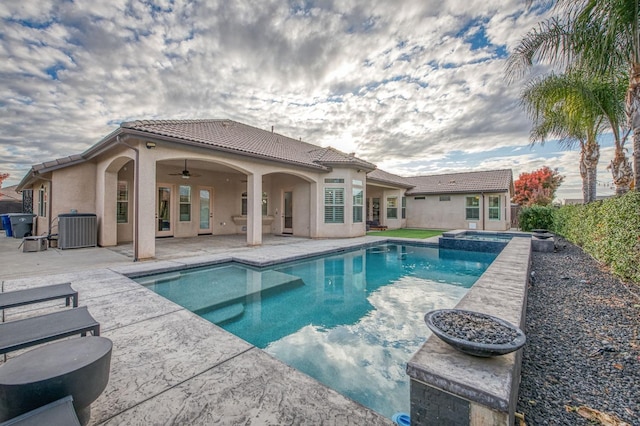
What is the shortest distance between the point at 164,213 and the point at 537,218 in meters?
21.5

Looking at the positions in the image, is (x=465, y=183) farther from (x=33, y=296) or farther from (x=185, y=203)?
(x=33, y=296)

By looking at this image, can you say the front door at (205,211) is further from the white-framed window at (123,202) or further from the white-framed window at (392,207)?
the white-framed window at (392,207)

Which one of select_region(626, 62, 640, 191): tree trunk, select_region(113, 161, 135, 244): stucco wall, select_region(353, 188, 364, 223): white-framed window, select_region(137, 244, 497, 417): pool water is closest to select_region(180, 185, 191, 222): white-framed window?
select_region(113, 161, 135, 244): stucco wall


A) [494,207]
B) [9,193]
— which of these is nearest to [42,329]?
[494,207]

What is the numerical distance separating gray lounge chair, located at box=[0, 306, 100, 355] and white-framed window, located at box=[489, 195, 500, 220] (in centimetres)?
2163

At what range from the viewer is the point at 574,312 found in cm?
431

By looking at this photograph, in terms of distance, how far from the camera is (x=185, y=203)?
13625 mm

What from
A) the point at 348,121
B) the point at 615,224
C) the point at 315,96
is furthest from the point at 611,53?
the point at 348,121

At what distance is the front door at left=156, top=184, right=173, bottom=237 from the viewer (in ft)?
41.9

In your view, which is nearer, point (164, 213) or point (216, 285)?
point (216, 285)

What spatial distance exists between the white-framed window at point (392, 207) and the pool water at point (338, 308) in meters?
11.6

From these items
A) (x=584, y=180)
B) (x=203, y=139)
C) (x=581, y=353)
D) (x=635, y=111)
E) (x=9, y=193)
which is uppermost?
(x=203, y=139)

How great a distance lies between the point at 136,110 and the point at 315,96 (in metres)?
8.70

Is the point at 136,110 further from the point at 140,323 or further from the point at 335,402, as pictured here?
the point at 335,402
